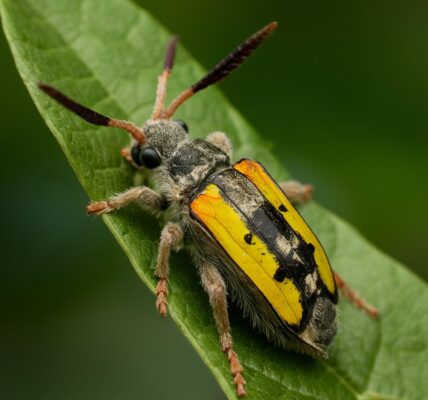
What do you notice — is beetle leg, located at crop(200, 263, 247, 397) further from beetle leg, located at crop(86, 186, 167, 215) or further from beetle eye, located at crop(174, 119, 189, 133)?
beetle eye, located at crop(174, 119, 189, 133)

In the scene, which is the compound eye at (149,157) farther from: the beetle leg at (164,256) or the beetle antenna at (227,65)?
the beetle leg at (164,256)

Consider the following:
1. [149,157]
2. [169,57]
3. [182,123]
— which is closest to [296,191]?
[182,123]

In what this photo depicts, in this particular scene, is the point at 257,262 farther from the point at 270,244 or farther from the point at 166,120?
the point at 166,120

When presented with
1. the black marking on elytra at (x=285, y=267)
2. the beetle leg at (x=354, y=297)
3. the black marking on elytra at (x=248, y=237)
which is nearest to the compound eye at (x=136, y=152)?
the black marking on elytra at (x=248, y=237)

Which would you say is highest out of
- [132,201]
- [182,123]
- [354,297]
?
[354,297]

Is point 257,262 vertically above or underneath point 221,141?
above

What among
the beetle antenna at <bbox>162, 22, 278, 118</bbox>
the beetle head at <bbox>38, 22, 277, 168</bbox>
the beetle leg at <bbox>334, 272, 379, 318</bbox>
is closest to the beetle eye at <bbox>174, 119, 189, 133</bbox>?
the beetle head at <bbox>38, 22, 277, 168</bbox>

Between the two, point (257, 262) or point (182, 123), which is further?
point (182, 123)
